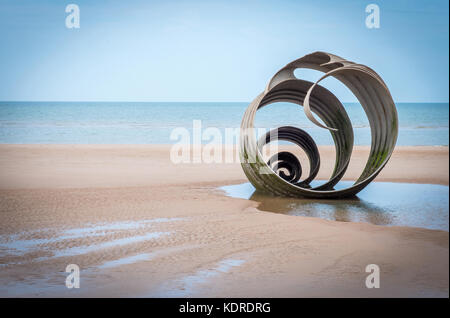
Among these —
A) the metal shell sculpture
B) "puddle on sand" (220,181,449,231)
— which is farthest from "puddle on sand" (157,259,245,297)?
the metal shell sculpture

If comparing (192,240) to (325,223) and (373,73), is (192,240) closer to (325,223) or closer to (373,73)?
(325,223)

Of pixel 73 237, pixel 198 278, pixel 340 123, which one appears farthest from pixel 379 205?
pixel 73 237

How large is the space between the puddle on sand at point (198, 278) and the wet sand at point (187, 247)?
0.01 meters

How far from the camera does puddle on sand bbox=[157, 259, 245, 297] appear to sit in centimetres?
480

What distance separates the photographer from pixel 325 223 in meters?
7.68

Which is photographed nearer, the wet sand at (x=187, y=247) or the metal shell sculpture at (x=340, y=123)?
the wet sand at (x=187, y=247)

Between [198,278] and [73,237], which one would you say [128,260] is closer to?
[198,278]

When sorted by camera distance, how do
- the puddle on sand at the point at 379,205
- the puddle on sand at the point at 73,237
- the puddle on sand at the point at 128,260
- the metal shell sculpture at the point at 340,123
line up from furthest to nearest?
the metal shell sculpture at the point at 340,123 → the puddle on sand at the point at 379,205 → the puddle on sand at the point at 73,237 → the puddle on sand at the point at 128,260

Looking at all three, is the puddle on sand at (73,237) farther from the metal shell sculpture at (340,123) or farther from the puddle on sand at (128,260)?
the metal shell sculpture at (340,123)

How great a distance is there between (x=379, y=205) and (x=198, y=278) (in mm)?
5021

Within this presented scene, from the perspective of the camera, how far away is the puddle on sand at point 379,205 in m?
7.94

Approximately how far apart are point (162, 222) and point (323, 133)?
86.7ft

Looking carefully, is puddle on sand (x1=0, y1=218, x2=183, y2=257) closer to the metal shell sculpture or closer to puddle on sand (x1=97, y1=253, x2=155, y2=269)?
puddle on sand (x1=97, y1=253, x2=155, y2=269)

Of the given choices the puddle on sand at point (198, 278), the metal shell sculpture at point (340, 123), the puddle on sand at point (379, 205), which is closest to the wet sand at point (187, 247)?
the puddle on sand at point (198, 278)
